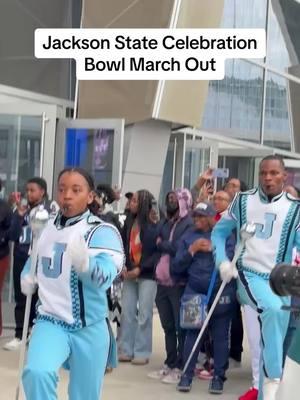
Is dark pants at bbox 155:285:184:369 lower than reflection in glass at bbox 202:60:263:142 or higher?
lower

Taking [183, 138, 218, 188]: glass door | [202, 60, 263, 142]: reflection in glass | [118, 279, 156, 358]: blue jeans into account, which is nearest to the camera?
[118, 279, 156, 358]: blue jeans

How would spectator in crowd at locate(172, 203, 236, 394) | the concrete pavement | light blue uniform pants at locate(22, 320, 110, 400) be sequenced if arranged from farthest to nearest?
spectator in crowd at locate(172, 203, 236, 394) → the concrete pavement → light blue uniform pants at locate(22, 320, 110, 400)

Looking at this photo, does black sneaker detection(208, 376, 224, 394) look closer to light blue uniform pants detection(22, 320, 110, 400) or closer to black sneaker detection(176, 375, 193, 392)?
black sneaker detection(176, 375, 193, 392)

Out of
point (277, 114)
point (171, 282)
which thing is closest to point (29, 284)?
point (171, 282)

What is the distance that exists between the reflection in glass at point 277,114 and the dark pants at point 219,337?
12840 millimetres

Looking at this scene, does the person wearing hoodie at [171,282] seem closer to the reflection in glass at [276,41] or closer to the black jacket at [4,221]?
the black jacket at [4,221]

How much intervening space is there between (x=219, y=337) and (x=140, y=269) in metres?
1.22

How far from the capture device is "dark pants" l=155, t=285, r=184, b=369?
24.6 feet

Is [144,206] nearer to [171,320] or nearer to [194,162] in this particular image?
[171,320]

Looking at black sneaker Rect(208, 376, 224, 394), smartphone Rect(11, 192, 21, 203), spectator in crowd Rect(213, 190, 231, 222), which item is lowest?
black sneaker Rect(208, 376, 224, 394)

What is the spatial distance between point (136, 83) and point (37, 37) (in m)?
1.63

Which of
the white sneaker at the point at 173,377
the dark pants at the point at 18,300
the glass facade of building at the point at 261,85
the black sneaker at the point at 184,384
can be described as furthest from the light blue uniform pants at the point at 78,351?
the glass facade of building at the point at 261,85

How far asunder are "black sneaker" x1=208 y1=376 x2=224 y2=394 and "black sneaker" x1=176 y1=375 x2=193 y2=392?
0.59ft

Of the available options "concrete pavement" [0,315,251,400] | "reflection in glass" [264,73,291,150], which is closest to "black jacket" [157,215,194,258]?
"concrete pavement" [0,315,251,400]
